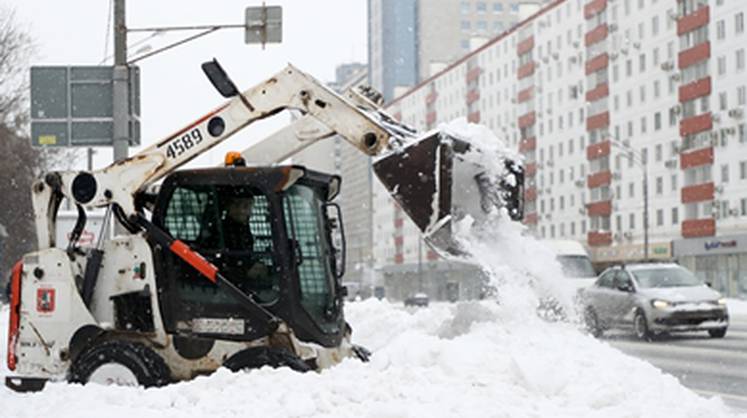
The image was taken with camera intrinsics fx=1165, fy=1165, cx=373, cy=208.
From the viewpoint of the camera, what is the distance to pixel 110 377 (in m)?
9.31

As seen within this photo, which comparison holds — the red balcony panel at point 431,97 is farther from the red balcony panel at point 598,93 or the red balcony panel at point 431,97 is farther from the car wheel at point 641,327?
the car wheel at point 641,327

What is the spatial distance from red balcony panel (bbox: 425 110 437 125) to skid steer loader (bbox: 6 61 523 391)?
112441 millimetres

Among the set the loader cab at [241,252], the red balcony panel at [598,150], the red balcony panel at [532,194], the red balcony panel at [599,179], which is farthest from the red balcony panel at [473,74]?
the loader cab at [241,252]

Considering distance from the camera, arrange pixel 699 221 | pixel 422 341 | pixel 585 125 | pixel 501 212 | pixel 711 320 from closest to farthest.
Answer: pixel 422 341 → pixel 501 212 → pixel 711 320 → pixel 699 221 → pixel 585 125

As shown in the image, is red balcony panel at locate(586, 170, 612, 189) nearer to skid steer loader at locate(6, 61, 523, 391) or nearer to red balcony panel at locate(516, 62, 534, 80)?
red balcony panel at locate(516, 62, 534, 80)

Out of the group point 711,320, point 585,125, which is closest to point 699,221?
point 585,125

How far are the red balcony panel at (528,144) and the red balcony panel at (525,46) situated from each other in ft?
24.5

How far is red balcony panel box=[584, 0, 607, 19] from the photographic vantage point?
274 ft

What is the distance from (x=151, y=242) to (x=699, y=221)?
6404cm

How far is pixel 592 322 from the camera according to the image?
2422 cm

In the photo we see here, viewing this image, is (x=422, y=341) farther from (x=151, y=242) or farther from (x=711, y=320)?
(x=711, y=320)

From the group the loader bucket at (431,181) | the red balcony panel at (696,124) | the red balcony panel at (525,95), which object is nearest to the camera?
the loader bucket at (431,181)

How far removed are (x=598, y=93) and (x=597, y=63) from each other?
2.17 meters

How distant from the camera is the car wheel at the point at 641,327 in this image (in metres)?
22.2
